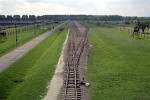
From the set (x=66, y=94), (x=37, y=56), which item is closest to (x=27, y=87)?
(x=66, y=94)

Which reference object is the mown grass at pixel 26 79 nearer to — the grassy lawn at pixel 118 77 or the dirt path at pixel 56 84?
the dirt path at pixel 56 84

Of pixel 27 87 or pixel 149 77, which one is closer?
pixel 27 87

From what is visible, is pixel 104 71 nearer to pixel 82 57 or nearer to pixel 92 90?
pixel 92 90

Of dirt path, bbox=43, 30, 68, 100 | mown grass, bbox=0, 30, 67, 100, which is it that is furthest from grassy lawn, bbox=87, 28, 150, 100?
mown grass, bbox=0, 30, 67, 100

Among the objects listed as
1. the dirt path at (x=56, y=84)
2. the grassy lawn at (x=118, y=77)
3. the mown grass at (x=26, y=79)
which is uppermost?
the grassy lawn at (x=118, y=77)

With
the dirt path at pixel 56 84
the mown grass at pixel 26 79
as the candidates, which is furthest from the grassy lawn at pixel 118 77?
the mown grass at pixel 26 79

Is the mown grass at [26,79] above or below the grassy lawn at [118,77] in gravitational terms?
below

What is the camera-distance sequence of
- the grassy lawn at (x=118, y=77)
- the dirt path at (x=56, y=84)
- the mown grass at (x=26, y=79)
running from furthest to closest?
1. the mown grass at (x=26, y=79)
2. the grassy lawn at (x=118, y=77)
3. the dirt path at (x=56, y=84)

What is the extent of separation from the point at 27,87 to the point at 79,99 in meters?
5.36

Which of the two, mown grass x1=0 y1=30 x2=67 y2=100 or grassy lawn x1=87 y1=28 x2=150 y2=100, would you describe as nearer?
grassy lawn x1=87 y1=28 x2=150 y2=100

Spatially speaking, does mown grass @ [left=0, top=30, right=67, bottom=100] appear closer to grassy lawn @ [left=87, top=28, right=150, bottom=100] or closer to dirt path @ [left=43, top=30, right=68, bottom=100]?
dirt path @ [left=43, top=30, right=68, bottom=100]

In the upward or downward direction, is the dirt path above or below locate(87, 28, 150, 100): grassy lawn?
below

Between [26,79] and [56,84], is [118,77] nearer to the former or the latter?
[56,84]

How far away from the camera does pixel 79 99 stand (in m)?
20.6
